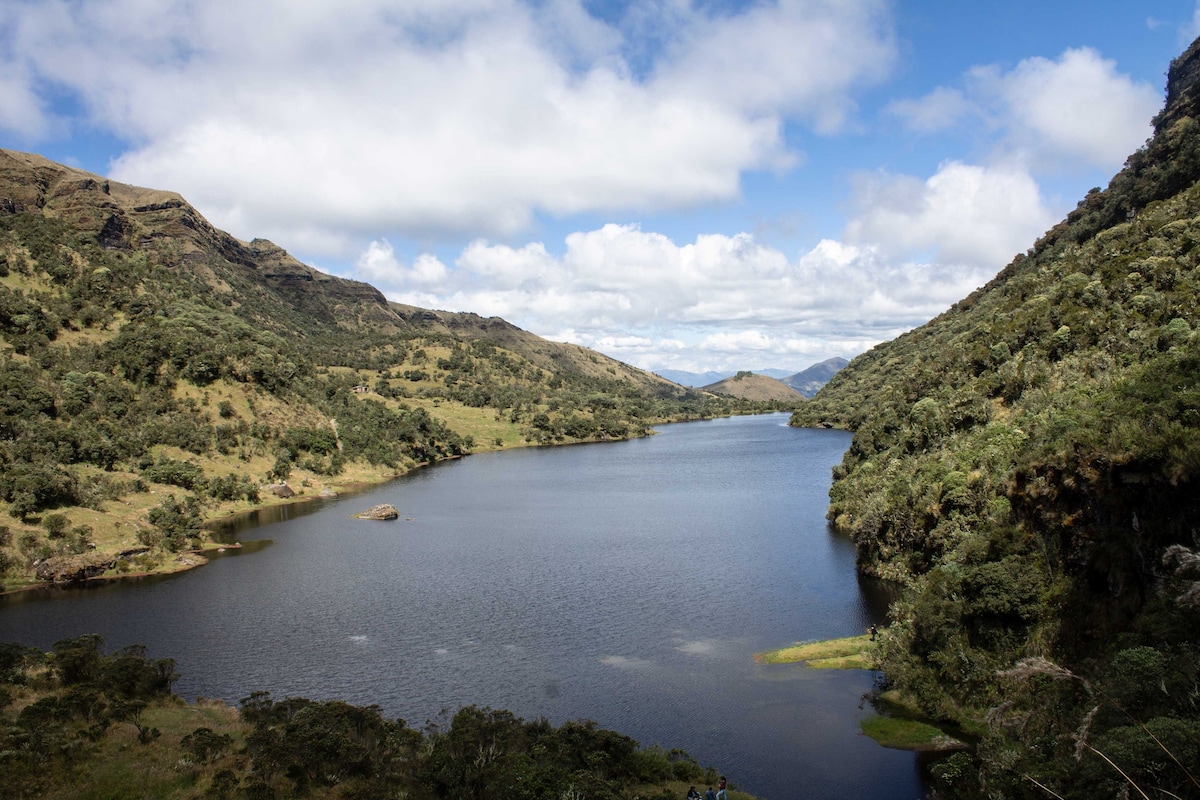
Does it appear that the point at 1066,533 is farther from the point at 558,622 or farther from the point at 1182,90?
the point at 1182,90

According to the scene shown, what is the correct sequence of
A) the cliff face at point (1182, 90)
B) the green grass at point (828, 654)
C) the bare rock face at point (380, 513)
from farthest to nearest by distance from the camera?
the cliff face at point (1182, 90)
the bare rock face at point (380, 513)
the green grass at point (828, 654)

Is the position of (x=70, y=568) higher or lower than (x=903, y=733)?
higher

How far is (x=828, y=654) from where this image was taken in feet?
162

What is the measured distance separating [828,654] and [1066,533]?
1694 cm

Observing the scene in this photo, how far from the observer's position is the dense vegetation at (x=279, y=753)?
28.2 metres

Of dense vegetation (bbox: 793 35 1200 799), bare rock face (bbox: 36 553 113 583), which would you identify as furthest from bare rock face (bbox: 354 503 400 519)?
dense vegetation (bbox: 793 35 1200 799)

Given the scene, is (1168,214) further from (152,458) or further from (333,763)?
(152,458)

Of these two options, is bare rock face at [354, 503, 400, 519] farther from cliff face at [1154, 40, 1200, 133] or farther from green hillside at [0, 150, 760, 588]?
cliff face at [1154, 40, 1200, 133]

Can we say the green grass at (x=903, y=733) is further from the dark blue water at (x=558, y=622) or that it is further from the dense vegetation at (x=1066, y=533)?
the dense vegetation at (x=1066, y=533)

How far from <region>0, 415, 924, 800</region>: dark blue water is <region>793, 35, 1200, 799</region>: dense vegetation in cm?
649

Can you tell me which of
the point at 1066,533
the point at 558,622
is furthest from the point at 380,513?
the point at 1066,533

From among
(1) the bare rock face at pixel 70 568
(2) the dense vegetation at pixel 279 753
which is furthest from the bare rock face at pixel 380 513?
(2) the dense vegetation at pixel 279 753

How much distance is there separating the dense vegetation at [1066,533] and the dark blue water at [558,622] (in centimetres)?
649

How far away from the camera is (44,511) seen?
77938 millimetres
